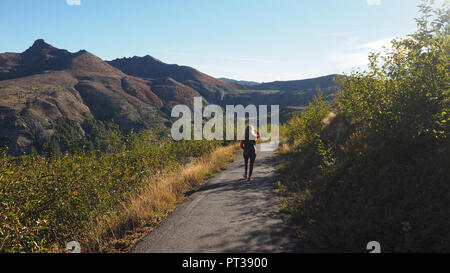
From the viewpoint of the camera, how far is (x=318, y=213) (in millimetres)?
5332

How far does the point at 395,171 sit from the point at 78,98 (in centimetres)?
13571

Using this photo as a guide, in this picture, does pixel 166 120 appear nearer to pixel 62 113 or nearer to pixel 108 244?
pixel 62 113

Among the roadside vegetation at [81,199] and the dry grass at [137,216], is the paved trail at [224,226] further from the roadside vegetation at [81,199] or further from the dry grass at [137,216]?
the roadside vegetation at [81,199]

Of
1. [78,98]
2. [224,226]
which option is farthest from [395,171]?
[78,98]

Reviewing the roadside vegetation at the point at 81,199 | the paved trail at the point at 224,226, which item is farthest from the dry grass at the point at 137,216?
the paved trail at the point at 224,226

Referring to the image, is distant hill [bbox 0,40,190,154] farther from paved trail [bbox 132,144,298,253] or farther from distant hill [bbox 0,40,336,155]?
paved trail [bbox 132,144,298,253]

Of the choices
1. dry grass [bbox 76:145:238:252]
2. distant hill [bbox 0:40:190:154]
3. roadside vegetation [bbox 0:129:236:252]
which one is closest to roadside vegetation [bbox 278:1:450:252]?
dry grass [bbox 76:145:238:252]

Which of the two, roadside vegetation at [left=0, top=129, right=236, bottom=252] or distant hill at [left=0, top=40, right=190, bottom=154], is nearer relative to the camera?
roadside vegetation at [left=0, top=129, right=236, bottom=252]

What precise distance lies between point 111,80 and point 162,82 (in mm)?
33780

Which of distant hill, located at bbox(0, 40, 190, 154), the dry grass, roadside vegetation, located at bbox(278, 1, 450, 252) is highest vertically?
distant hill, located at bbox(0, 40, 190, 154)

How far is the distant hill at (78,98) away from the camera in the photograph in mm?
84250

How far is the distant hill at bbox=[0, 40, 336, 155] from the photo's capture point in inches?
3317

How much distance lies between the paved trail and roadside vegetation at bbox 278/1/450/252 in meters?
0.51
